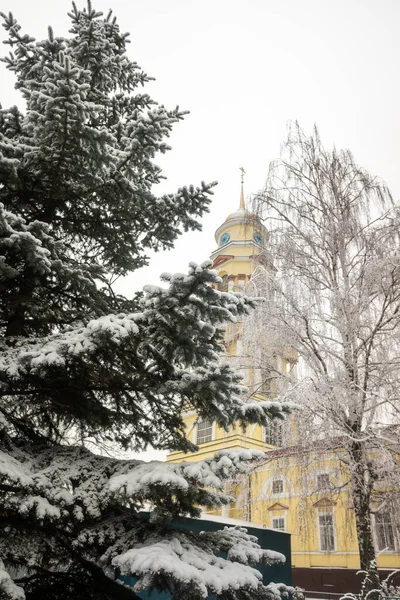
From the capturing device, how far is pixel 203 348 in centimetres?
373

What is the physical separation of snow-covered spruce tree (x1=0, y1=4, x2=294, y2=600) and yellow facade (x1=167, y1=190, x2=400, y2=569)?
0.92 m

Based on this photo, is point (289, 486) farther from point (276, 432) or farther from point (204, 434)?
point (204, 434)

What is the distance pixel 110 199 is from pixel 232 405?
2868mm

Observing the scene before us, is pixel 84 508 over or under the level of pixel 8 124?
under

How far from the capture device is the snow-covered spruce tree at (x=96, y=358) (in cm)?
304

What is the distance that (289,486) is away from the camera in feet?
31.5

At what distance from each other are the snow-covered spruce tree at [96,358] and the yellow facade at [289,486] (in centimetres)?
92

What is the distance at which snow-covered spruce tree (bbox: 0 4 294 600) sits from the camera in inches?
120

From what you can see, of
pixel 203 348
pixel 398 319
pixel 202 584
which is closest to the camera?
pixel 202 584

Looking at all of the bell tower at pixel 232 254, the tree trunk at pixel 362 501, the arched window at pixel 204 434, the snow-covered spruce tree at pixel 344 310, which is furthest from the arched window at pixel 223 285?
the arched window at pixel 204 434

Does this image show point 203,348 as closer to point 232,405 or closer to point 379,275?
point 232,405

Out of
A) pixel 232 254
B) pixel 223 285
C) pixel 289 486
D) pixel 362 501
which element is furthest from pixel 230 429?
pixel 232 254

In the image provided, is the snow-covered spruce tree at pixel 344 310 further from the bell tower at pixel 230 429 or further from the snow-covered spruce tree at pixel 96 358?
the snow-covered spruce tree at pixel 96 358

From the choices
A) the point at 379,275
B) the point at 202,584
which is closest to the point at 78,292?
the point at 202,584
